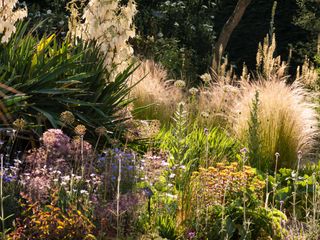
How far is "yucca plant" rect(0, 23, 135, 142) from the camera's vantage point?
5852 millimetres

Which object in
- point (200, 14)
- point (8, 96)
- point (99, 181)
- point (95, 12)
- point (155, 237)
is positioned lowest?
point (155, 237)

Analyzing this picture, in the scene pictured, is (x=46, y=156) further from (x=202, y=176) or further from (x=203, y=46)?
(x=203, y=46)

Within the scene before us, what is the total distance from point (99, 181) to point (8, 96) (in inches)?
63.1

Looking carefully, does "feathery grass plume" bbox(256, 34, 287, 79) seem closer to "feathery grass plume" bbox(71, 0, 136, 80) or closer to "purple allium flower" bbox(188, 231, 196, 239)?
"feathery grass plume" bbox(71, 0, 136, 80)

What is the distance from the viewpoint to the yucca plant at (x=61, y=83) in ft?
19.2

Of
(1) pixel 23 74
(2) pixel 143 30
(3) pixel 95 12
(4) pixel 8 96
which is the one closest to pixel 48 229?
(4) pixel 8 96

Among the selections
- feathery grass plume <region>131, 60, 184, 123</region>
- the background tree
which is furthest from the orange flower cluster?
the background tree

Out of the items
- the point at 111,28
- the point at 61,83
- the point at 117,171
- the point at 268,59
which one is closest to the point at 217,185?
the point at 117,171

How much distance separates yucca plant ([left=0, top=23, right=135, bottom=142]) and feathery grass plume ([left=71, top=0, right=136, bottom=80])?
0.34 feet

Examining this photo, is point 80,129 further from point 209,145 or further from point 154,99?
point 154,99

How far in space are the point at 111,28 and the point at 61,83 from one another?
0.74m

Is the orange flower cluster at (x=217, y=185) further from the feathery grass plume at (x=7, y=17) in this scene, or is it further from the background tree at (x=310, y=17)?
the background tree at (x=310, y=17)

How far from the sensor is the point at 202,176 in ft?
15.7

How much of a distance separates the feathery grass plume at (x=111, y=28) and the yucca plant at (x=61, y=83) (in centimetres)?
10
